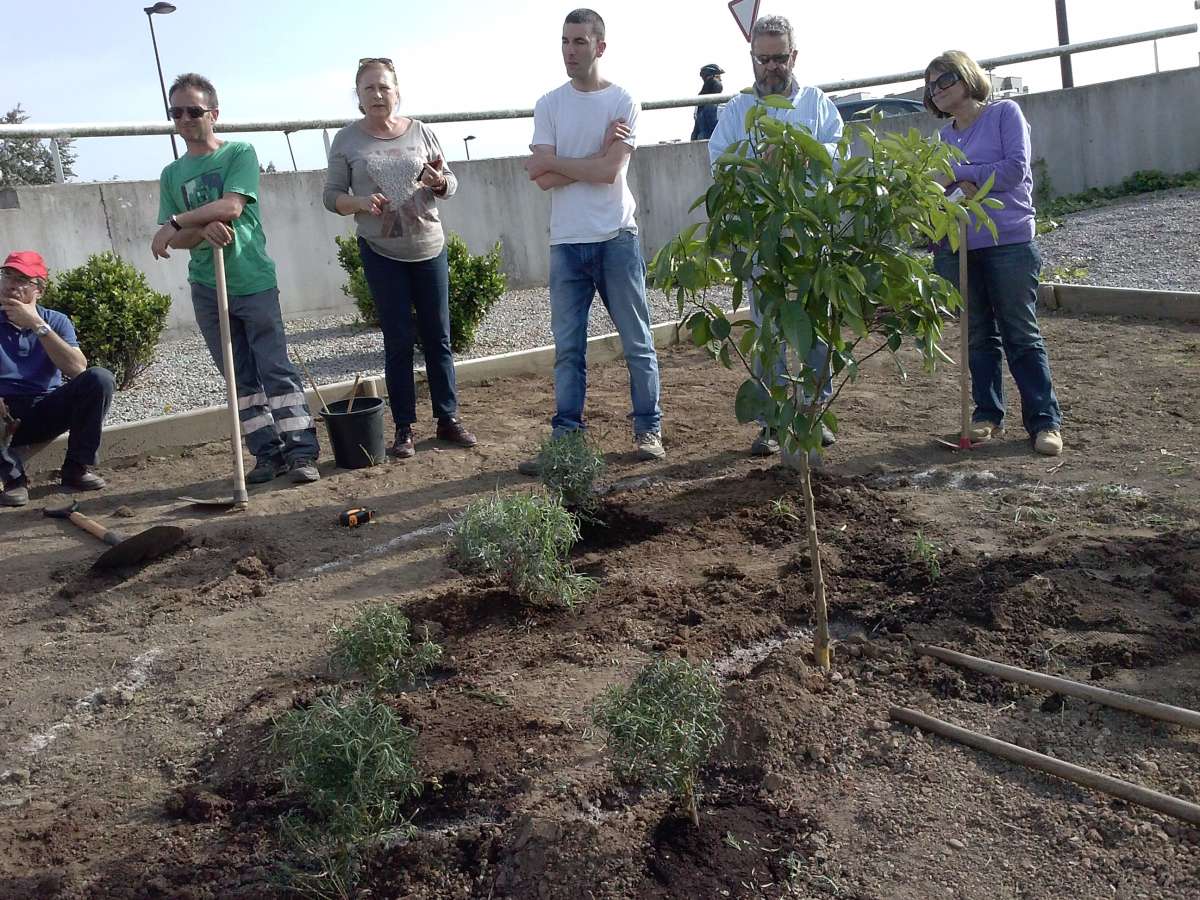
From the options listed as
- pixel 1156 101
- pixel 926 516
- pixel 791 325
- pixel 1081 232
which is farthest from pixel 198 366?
pixel 1156 101

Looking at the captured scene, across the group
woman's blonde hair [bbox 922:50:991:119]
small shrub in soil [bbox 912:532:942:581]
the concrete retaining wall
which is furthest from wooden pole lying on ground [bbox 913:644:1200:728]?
the concrete retaining wall

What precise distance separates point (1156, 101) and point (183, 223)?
13.0 m

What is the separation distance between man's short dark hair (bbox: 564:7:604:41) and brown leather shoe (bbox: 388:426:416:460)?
2300mm

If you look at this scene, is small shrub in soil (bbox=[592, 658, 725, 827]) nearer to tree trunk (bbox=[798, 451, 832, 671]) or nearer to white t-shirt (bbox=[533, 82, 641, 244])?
tree trunk (bbox=[798, 451, 832, 671])

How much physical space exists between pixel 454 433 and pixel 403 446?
31 cm

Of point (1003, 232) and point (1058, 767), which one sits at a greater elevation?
point (1003, 232)

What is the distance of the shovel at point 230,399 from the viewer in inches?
211

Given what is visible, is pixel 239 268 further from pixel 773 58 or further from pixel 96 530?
pixel 773 58

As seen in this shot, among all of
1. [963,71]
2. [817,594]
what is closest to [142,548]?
[817,594]

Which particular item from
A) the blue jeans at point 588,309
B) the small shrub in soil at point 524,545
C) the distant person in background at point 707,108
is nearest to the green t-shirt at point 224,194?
the blue jeans at point 588,309

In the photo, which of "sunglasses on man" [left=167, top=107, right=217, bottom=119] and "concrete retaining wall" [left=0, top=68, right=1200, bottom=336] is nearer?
"sunglasses on man" [left=167, top=107, right=217, bottom=119]

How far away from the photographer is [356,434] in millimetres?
5797

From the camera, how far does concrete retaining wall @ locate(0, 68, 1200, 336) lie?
8.91 meters

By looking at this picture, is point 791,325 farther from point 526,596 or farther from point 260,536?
point 260,536
